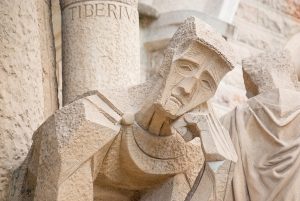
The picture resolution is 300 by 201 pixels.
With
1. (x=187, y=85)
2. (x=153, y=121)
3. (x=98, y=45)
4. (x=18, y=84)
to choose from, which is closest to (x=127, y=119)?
(x=153, y=121)

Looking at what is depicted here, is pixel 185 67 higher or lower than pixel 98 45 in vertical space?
higher

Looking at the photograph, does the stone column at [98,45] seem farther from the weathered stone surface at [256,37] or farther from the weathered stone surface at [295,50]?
the weathered stone surface at [256,37]

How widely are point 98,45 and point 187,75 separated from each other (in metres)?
1.03

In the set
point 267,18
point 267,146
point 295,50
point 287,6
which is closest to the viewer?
point 267,146

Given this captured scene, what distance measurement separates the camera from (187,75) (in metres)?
2.85

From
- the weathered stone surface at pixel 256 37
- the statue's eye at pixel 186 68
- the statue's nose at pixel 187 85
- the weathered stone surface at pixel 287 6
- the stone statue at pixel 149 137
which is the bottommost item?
the weathered stone surface at pixel 256 37

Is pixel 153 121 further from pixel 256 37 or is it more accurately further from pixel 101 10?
pixel 256 37

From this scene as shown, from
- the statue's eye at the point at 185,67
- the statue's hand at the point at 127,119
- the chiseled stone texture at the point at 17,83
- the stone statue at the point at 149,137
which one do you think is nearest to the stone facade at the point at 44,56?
the chiseled stone texture at the point at 17,83

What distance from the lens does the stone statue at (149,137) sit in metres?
2.79

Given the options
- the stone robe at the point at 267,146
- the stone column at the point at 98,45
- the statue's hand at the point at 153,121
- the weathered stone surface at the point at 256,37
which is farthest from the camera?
the weathered stone surface at the point at 256,37

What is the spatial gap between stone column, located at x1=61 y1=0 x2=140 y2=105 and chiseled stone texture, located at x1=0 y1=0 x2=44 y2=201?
1.23ft

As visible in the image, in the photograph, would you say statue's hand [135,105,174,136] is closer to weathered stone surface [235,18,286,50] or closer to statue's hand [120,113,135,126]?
statue's hand [120,113,135,126]

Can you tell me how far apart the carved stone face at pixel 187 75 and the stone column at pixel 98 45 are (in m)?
0.91

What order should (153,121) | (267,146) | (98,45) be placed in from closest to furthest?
(153,121)
(267,146)
(98,45)
